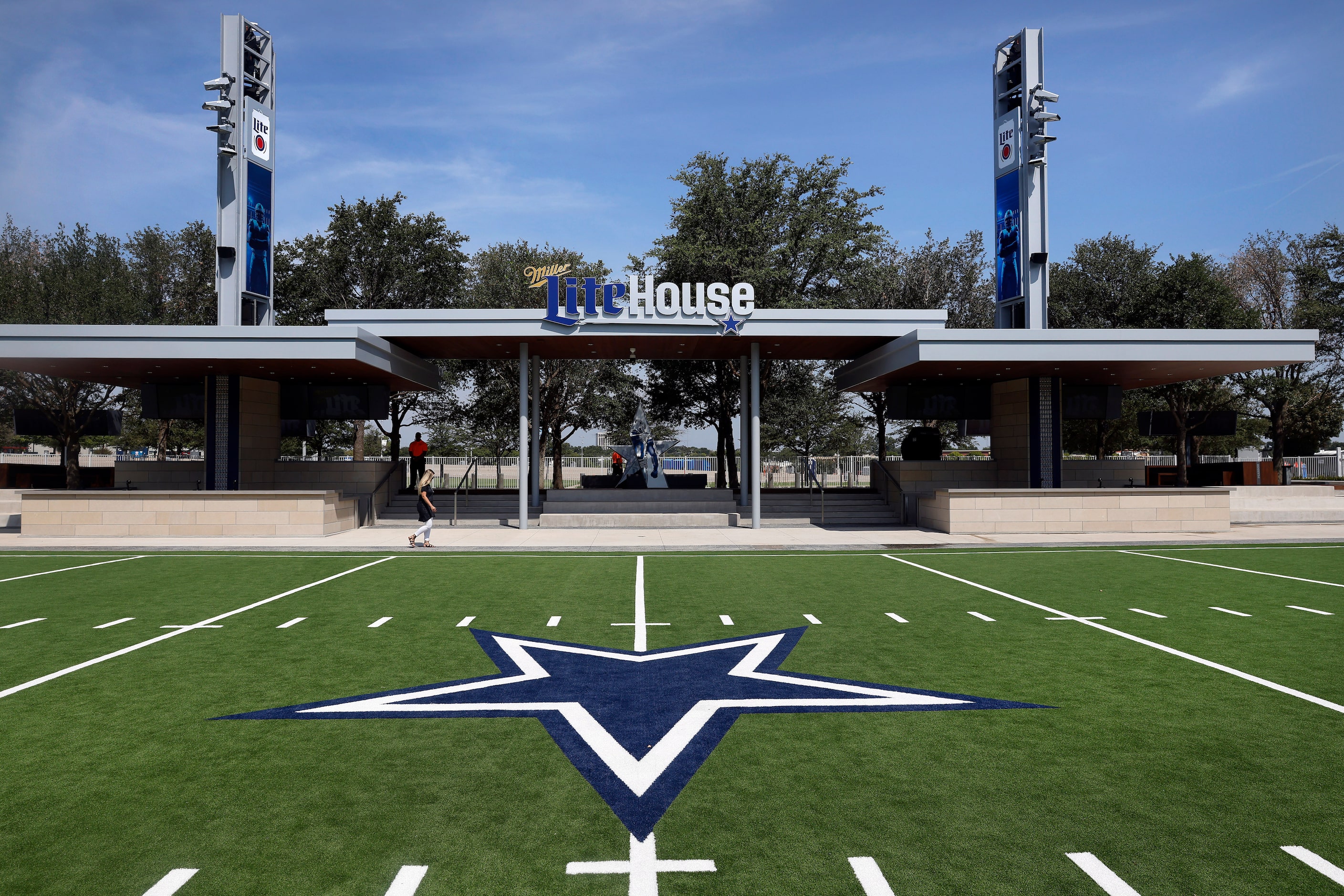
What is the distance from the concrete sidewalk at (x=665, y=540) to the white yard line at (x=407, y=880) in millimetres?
15176

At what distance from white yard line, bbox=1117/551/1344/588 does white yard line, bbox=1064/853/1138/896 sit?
12.3 meters

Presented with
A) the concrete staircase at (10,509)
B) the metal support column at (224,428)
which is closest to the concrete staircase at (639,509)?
the metal support column at (224,428)

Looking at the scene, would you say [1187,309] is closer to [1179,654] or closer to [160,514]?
[1179,654]

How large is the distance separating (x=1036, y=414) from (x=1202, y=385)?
17993mm

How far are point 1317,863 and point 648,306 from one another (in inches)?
844

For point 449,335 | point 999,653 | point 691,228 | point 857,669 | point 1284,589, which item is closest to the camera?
point 857,669

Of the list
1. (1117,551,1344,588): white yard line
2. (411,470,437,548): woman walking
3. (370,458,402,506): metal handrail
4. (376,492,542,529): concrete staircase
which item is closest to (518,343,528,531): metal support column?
(376,492,542,529): concrete staircase

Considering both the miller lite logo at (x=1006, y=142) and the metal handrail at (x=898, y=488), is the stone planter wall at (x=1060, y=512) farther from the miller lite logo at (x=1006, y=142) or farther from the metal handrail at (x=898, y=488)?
the miller lite logo at (x=1006, y=142)

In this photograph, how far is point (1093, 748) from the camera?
5.48m

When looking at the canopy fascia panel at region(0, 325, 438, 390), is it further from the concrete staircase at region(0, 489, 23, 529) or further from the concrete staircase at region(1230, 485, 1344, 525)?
the concrete staircase at region(1230, 485, 1344, 525)

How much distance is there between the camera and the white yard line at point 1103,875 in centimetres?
359

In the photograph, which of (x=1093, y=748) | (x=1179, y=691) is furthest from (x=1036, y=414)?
(x=1093, y=748)

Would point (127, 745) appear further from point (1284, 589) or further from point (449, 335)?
point (449, 335)

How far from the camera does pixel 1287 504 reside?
3048 centimetres
